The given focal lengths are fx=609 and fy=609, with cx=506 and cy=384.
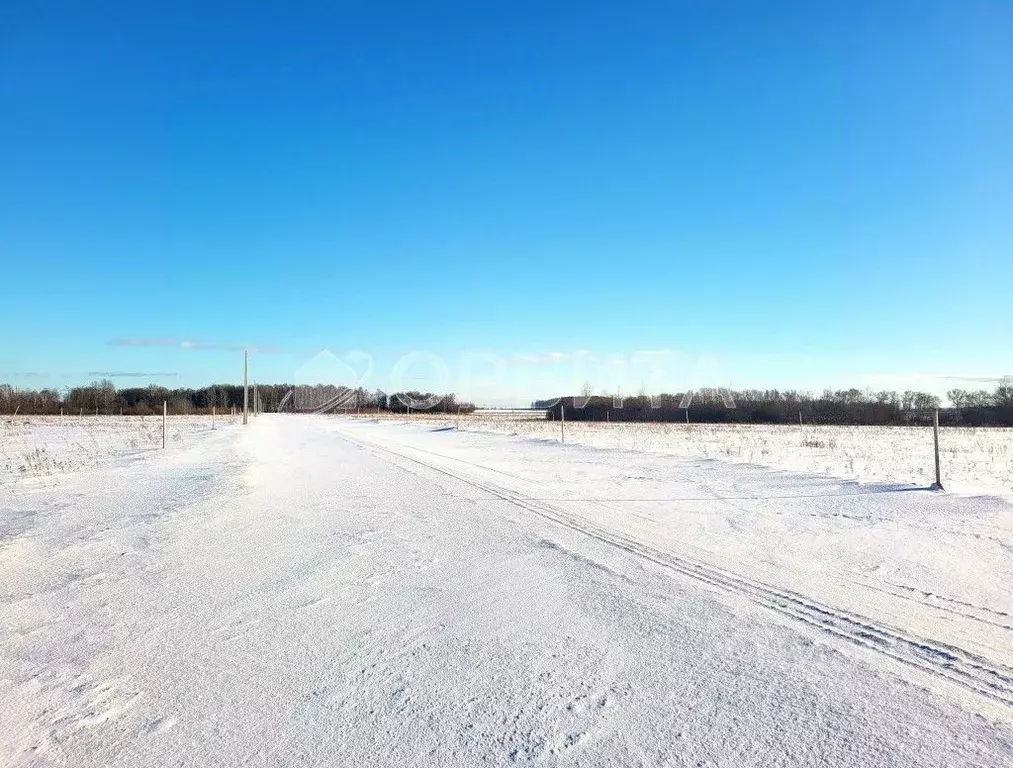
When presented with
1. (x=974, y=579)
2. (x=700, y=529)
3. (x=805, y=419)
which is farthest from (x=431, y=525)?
(x=805, y=419)

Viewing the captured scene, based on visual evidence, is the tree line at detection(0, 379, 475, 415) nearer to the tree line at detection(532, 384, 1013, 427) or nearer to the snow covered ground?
the tree line at detection(532, 384, 1013, 427)

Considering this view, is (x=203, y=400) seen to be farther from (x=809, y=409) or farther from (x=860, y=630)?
(x=860, y=630)

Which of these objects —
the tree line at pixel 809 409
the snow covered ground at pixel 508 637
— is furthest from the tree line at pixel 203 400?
the snow covered ground at pixel 508 637

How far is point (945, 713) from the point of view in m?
2.70

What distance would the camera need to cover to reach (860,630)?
147 inches

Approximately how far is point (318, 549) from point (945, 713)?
503cm

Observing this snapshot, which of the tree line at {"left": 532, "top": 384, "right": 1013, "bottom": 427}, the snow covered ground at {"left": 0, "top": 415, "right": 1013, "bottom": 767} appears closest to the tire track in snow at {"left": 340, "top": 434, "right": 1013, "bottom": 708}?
the snow covered ground at {"left": 0, "top": 415, "right": 1013, "bottom": 767}

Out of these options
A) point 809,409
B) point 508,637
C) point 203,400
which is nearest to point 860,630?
point 508,637

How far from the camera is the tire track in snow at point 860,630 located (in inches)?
121

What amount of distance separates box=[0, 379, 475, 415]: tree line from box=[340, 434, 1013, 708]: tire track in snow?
2644 inches

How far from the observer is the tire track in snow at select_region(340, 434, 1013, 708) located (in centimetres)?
308

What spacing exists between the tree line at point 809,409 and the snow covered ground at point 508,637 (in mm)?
44396

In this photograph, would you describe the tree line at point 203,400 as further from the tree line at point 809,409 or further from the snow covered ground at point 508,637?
the snow covered ground at point 508,637

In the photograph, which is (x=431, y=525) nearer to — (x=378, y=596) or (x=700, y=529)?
(x=378, y=596)
